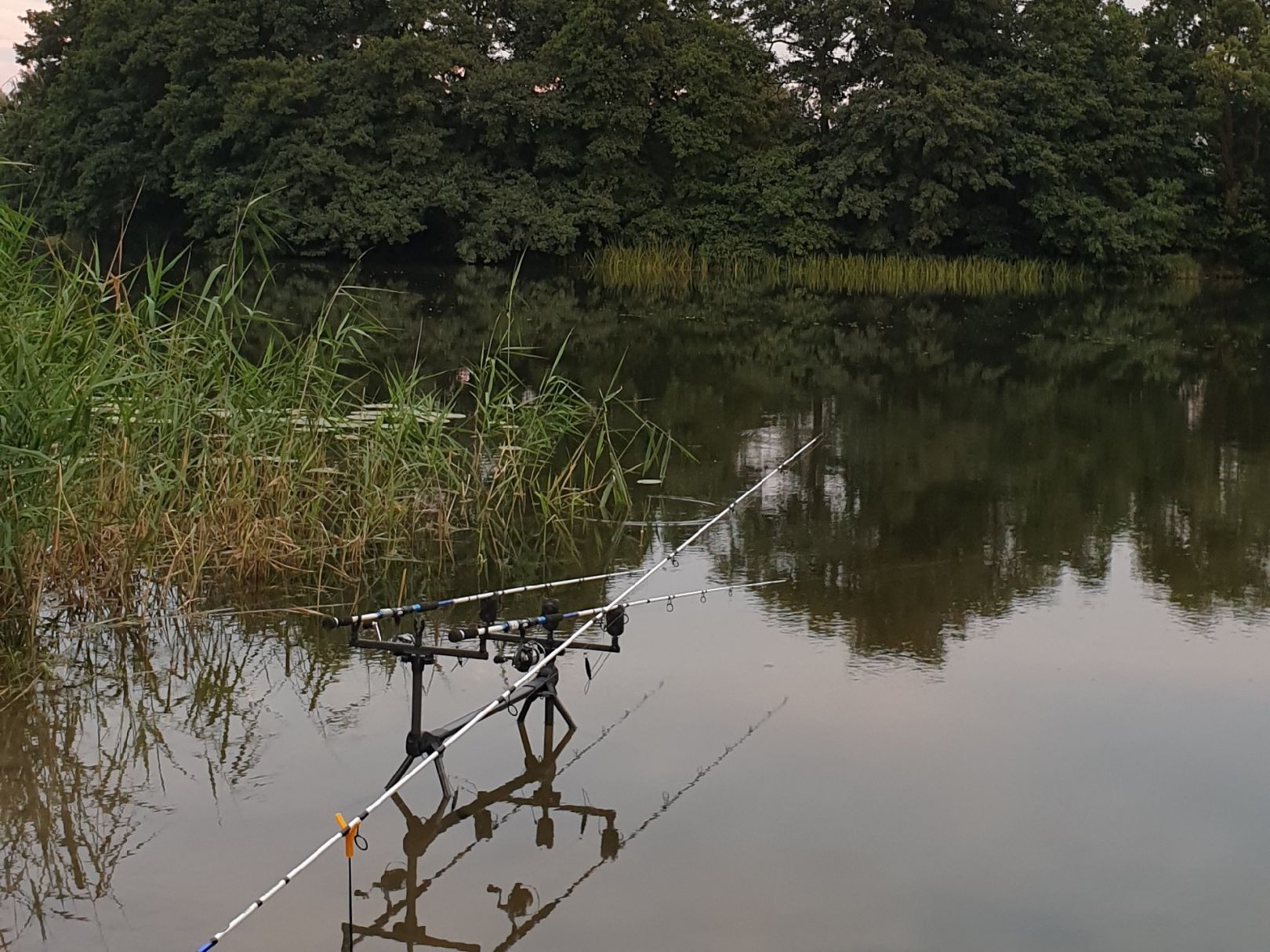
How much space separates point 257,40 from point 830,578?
23.4m

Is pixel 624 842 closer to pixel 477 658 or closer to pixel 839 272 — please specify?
pixel 477 658

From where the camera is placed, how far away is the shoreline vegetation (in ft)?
15.4

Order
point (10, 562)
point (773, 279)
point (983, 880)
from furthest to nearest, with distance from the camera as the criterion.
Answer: point (773, 279)
point (10, 562)
point (983, 880)

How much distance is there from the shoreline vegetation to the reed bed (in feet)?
52.7

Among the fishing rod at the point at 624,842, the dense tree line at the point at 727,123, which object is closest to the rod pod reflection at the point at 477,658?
the fishing rod at the point at 624,842

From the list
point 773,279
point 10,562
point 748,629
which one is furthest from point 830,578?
point 773,279

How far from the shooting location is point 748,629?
5.34 metres

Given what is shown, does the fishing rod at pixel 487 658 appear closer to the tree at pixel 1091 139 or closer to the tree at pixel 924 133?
the tree at pixel 924 133

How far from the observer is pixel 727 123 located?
2614cm

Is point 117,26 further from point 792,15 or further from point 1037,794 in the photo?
point 1037,794

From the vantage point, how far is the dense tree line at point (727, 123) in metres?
25.0

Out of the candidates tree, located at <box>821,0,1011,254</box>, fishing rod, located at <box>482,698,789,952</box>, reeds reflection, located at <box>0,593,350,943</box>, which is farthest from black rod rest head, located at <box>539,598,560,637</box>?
tree, located at <box>821,0,1011,254</box>

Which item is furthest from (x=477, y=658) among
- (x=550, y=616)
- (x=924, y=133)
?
(x=924, y=133)

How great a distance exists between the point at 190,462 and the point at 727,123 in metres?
21.7
